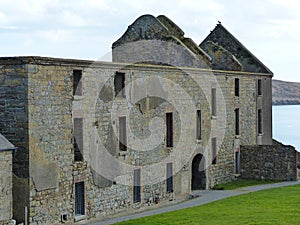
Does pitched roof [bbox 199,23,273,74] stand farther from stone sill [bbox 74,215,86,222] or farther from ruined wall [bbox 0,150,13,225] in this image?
ruined wall [bbox 0,150,13,225]

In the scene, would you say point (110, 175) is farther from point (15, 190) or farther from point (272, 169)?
point (272, 169)

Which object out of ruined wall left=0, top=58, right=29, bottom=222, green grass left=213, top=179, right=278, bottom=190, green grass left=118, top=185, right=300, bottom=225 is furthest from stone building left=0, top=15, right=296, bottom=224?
green grass left=118, top=185, right=300, bottom=225

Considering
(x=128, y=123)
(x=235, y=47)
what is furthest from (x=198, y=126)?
(x=235, y=47)

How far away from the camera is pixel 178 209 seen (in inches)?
1112

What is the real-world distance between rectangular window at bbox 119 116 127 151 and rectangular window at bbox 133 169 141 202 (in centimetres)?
153

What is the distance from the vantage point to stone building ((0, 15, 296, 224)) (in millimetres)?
23016

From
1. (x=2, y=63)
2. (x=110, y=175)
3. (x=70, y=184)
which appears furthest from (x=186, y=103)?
(x=2, y=63)

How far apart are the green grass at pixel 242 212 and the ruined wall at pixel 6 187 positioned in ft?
15.4


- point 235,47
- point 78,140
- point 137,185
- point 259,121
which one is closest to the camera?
point 78,140

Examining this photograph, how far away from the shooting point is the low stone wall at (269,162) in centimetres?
3844

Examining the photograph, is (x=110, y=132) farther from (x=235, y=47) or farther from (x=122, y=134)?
(x=235, y=47)

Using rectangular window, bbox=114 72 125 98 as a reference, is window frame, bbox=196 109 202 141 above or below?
below

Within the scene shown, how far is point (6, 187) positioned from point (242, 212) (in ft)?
30.1

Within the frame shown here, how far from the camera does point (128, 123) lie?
93.7ft
